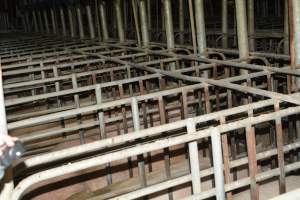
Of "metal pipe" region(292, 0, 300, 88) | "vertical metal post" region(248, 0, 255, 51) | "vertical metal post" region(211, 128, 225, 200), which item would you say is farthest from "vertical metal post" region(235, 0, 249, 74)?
"vertical metal post" region(211, 128, 225, 200)

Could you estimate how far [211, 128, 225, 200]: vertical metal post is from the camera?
2.71 meters

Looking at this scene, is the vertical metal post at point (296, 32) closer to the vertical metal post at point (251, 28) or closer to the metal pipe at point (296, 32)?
the metal pipe at point (296, 32)

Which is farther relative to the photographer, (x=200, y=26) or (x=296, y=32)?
(x=200, y=26)

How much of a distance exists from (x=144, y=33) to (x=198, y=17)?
2.33 metres

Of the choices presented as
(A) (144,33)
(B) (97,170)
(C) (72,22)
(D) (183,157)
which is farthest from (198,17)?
(C) (72,22)

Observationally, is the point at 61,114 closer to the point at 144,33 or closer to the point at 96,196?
the point at 96,196

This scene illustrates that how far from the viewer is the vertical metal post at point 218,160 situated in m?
2.71

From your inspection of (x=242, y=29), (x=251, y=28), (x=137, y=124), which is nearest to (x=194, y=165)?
(x=137, y=124)

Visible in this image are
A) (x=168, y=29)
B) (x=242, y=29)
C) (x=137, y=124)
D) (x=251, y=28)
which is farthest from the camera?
(x=251, y=28)

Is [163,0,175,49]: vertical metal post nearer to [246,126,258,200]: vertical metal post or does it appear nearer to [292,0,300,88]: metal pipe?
[292,0,300,88]: metal pipe

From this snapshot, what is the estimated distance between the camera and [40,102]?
7.54m

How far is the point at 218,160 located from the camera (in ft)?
9.12

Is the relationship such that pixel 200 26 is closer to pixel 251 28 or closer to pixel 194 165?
pixel 251 28

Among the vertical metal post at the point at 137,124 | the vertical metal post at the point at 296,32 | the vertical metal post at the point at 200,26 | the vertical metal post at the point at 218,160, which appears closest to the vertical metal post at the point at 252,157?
the vertical metal post at the point at 218,160
